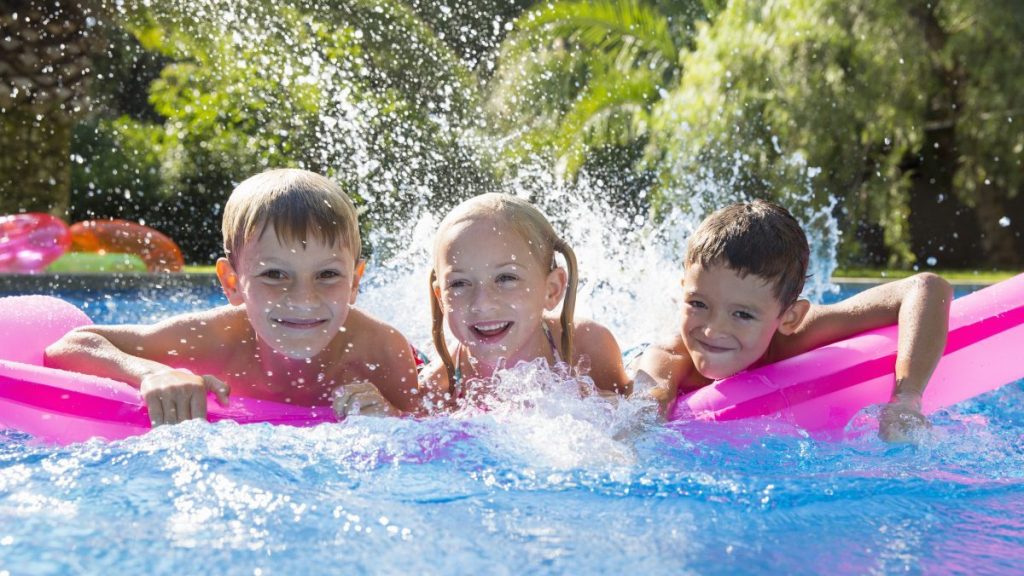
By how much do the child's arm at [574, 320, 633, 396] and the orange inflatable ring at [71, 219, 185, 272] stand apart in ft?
24.1

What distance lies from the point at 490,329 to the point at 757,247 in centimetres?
77

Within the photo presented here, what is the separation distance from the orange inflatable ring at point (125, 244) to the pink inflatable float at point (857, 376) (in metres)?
7.82

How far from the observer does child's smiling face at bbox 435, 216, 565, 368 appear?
2.86m

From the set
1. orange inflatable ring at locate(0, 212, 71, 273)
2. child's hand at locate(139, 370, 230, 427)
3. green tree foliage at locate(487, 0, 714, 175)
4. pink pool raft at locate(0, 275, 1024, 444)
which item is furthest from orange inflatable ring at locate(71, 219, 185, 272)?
child's hand at locate(139, 370, 230, 427)

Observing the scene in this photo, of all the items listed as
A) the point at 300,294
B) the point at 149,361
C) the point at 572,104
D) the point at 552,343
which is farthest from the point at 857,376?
the point at 572,104

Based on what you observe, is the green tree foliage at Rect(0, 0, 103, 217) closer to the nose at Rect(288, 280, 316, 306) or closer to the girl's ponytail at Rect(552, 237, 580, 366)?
the nose at Rect(288, 280, 316, 306)

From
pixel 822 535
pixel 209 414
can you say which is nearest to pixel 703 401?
pixel 822 535

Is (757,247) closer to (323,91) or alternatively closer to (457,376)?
(457,376)

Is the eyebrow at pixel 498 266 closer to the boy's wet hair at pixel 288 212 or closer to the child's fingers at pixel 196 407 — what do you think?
the boy's wet hair at pixel 288 212

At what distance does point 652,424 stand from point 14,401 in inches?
65.1

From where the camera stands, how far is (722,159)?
1130 centimetres

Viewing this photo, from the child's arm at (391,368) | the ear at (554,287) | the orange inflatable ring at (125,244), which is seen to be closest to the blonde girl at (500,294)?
the ear at (554,287)

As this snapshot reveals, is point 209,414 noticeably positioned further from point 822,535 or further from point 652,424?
point 822,535

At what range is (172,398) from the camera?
8.62 feet
